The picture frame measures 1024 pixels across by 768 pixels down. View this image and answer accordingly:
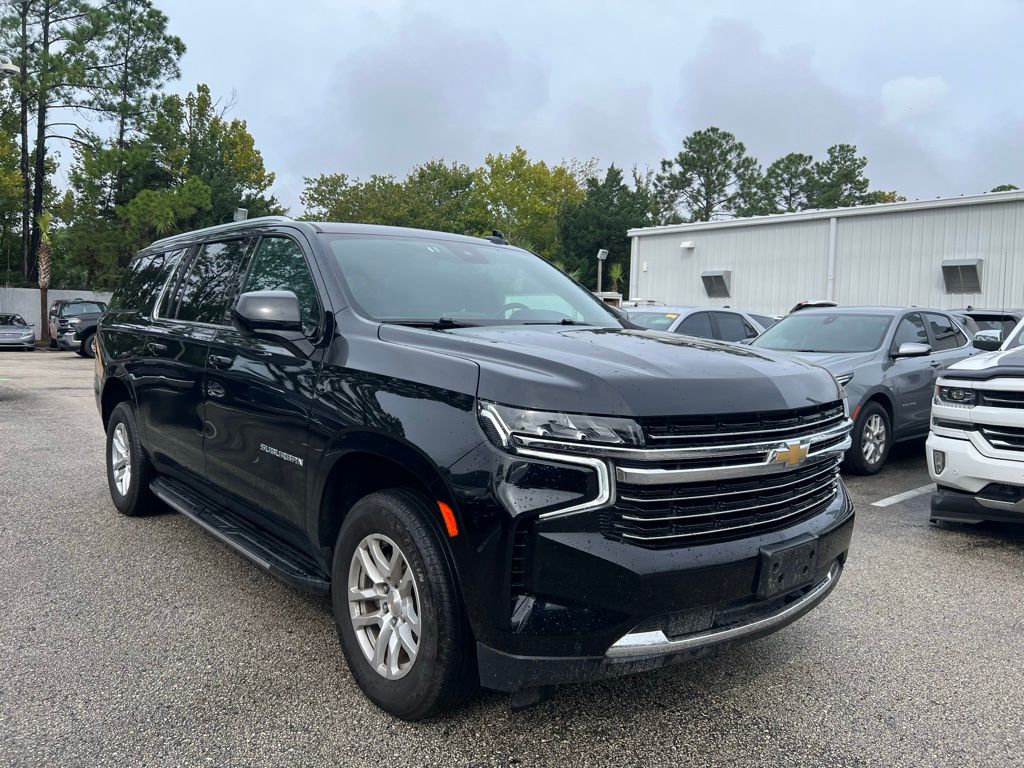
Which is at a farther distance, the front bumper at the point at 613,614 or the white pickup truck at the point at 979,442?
the white pickup truck at the point at 979,442

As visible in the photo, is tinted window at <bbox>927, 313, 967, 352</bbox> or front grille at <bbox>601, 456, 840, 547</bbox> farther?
tinted window at <bbox>927, 313, 967, 352</bbox>

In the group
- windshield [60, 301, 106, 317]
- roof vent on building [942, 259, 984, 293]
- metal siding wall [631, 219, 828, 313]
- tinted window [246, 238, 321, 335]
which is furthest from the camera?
windshield [60, 301, 106, 317]

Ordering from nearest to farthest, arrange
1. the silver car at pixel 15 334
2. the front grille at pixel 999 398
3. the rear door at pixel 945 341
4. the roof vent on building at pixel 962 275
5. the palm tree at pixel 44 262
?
the front grille at pixel 999 398, the rear door at pixel 945 341, the roof vent on building at pixel 962 275, the silver car at pixel 15 334, the palm tree at pixel 44 262

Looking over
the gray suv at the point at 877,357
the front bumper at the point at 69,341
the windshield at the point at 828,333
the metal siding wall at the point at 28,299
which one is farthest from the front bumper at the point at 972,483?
the metal siding wall at the point at 28,299

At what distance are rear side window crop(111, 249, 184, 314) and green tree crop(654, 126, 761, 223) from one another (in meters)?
61.7

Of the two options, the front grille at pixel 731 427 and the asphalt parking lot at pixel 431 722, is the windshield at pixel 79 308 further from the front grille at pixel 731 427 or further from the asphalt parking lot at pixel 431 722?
the front grille at pixel 731 427

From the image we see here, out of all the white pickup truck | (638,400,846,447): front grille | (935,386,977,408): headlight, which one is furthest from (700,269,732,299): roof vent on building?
(638,400,846,447): front grille

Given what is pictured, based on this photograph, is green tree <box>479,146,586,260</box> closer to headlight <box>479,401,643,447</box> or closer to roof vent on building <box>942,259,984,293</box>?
roof vent on building <box>942,259,984,293</box>

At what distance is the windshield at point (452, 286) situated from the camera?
342 cm

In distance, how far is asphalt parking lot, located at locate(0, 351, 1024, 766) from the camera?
263 cm

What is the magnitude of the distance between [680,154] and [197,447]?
66.0 meters

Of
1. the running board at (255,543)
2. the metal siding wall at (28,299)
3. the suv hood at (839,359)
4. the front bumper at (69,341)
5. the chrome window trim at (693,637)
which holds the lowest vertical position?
the running board at (255,543)

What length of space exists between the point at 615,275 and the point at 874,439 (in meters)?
37.7

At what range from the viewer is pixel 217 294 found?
421 centimetres
